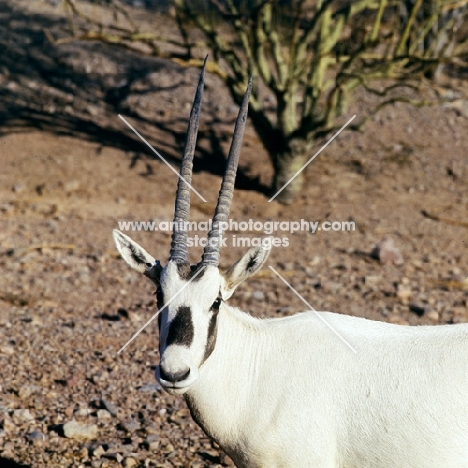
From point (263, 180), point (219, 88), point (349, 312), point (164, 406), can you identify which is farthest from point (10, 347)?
point (219, 88)

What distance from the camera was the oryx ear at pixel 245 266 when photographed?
5.26 m

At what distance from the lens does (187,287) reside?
504 centimetres

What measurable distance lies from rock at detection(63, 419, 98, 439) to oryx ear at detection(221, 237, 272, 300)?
2.03 m

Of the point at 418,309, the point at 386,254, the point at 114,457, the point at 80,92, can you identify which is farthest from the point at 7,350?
the point at 80,92

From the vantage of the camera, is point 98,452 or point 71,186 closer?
point 98,452

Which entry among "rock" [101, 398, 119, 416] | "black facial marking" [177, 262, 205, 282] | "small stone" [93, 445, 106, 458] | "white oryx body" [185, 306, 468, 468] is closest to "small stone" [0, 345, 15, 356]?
"rock" [101, 398, 119, 416]

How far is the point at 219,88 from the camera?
1753 centimetres

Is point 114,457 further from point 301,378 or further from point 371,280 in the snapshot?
point 371,280

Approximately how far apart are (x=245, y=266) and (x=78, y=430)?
223 cm

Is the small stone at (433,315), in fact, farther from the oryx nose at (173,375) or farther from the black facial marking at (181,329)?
the oryx nose at (173,375)

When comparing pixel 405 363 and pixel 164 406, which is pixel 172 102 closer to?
pixel 164 406

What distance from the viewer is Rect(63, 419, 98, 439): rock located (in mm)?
6445

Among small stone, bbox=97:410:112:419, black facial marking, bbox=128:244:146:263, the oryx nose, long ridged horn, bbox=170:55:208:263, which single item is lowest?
small stone, bbox=97:410:112:419

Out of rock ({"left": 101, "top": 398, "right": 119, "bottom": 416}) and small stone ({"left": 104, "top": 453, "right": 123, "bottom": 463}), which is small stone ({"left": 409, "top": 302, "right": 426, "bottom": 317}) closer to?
rock ({"left": 101, "top": 398, "right": 119, "bottom": 416})
